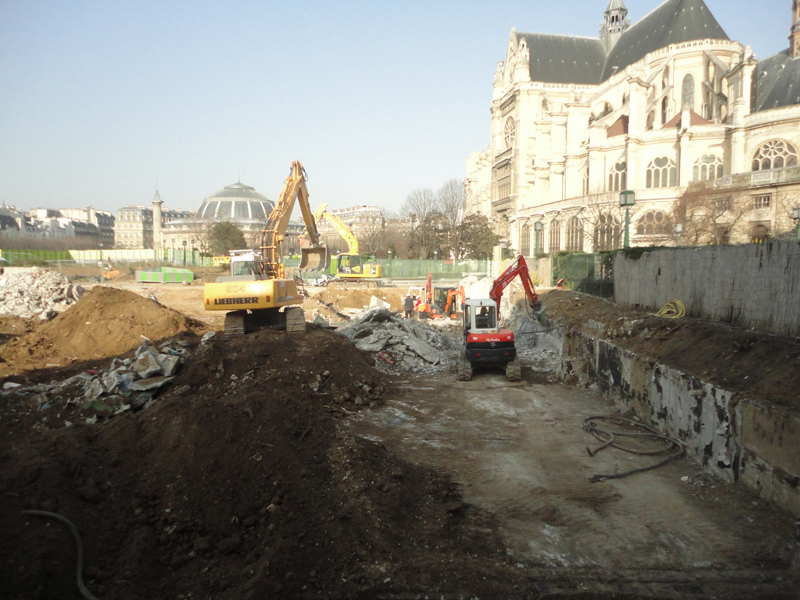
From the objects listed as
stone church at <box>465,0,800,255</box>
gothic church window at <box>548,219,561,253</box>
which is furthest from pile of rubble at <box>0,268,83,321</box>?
gothic church window at <box>548,219,561,253</box>

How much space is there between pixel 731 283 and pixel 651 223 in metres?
33.5

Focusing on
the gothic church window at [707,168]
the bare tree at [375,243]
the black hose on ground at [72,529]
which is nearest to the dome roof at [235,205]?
the bare tree at [375,243]

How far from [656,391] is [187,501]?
26.9ft

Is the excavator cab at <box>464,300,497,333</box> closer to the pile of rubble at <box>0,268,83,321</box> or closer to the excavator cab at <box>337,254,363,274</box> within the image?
the pile of rubble at <box>0,268,83,321</box>

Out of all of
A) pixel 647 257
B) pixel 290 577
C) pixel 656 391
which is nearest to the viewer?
pixel 290 577

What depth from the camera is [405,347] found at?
1582cm

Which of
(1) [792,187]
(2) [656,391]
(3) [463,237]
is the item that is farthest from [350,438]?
(3) [463,237]

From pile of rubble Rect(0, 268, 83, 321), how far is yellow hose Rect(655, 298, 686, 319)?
2009 cm

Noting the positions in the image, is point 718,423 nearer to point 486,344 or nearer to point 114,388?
point 486,344

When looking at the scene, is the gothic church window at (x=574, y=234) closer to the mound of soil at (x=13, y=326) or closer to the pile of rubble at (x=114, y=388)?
the mound of soil at (x=13, y=326)

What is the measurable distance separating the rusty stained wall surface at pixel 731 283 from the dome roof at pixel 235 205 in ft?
317

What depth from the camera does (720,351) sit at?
8.79 m

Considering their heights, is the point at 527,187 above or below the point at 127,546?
above

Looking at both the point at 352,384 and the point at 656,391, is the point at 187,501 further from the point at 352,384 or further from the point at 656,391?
the point at 656,391
